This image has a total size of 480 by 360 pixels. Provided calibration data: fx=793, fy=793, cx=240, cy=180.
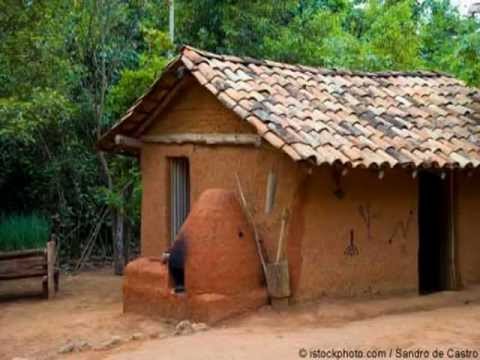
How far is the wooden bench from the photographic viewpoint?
12281 mm

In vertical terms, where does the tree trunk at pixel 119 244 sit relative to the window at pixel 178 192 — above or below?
below

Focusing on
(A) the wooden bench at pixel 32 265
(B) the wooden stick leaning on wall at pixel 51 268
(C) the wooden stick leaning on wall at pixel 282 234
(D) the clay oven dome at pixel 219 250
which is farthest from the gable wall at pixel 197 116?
(A) the wooden bench at pixel 32 265

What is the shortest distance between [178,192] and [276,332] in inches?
137

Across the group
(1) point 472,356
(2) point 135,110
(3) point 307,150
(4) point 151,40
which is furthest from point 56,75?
(1) point 472,356

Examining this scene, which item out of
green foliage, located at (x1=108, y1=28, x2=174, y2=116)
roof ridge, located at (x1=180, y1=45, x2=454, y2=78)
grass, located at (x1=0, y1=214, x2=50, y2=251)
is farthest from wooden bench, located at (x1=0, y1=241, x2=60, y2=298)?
roof ridge, located at (x1=180, y1=45, x2=454, y2=78)

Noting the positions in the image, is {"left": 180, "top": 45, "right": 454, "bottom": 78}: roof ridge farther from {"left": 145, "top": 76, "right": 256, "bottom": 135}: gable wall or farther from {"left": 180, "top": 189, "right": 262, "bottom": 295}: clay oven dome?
{"left": 180, "top": 189, "right": 262, "bottom": 295}: clay oven dome

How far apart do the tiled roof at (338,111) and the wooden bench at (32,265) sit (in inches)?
81.7

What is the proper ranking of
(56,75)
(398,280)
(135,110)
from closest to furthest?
(398,280)
(135,110)
(56,75)

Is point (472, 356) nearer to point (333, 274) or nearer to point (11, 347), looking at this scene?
point (333, 274)

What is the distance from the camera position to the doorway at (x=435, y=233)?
37.3 ft

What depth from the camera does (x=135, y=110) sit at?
1127cm

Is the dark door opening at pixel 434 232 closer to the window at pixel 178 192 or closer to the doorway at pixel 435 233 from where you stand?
the doorway at pixel 435 233

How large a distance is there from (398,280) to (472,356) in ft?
10.8

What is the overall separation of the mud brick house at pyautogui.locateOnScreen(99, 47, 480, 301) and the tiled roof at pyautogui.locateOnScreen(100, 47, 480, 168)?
2 cm
